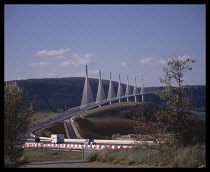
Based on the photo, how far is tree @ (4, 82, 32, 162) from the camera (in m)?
20.2

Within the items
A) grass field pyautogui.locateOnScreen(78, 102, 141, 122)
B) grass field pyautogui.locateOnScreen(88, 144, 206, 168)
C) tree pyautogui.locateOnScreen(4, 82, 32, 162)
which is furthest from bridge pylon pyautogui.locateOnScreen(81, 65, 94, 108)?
tree pyautogui.locateOnScreen(4, 82, 32, 162)

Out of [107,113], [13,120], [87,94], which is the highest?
[87,94]

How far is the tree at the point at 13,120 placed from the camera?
66.4 ft

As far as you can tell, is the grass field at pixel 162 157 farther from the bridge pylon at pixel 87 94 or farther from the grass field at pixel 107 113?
the bridge pylon at pixel 87 94

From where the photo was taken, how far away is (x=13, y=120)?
2073cm

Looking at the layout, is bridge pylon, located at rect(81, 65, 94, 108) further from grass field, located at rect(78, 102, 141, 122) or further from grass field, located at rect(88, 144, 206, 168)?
grass field, located at rect(88, 144, 206, 168)

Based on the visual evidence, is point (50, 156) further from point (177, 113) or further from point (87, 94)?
point (87, 94)

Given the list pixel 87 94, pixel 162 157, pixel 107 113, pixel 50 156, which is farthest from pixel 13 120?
pixel 87 94

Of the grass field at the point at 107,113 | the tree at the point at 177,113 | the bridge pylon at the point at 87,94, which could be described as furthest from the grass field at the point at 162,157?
the bridge pylon at the point at 87,94

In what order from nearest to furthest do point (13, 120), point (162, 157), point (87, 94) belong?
1. point (162, 157)
2. point (13, 120)
3. point (87, 94)


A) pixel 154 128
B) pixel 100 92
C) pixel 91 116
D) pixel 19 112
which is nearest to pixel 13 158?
pixel 19 112

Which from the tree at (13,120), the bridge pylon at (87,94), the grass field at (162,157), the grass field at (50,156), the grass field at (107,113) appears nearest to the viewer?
the grass field at (162,157)

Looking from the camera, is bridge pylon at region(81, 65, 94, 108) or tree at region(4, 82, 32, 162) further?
bridge pylon at region(81, 65, 94, 108)
